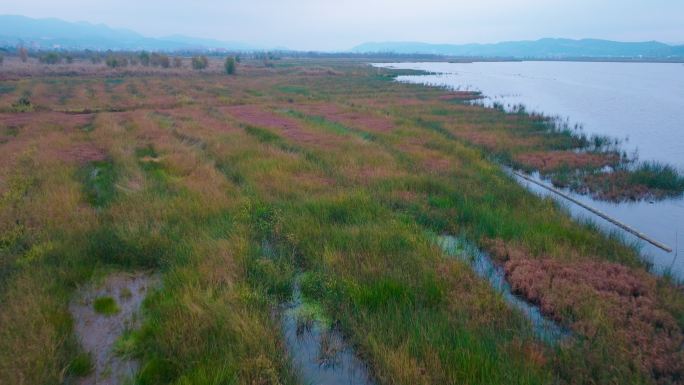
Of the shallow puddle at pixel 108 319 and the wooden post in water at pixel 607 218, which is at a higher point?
the wooden post in water at pixel 607 218

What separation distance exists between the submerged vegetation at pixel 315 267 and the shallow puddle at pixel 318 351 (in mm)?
146

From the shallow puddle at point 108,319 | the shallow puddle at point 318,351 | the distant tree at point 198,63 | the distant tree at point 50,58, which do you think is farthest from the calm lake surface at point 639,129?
the distant tree at point 50,58

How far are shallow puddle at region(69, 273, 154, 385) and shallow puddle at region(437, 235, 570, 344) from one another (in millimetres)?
5918

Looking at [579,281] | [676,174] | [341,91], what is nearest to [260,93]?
[341,91]

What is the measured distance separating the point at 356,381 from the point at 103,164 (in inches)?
559

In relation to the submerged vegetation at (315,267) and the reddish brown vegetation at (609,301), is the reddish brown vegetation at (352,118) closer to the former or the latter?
the submerged vegetation at (315,267)

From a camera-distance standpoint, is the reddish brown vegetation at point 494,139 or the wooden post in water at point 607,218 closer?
the wooden post in water at point 607,218

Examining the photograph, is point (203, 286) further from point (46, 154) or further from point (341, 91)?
point (341, 91)

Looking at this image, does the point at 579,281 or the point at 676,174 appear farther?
the point at 676,174

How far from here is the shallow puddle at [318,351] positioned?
5.52m

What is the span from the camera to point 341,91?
4841cm

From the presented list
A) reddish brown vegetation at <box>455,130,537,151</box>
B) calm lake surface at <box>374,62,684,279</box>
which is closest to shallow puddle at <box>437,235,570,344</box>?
calm lake surface at <box>374,62,684,279</box>

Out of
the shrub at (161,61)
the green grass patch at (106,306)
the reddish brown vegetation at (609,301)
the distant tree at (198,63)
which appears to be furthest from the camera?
the shrub at (161,61)

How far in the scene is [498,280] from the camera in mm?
8023
